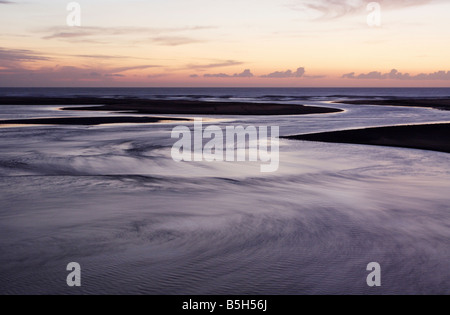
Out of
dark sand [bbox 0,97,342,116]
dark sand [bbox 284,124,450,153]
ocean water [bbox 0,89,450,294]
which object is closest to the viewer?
ocean water [bbox 0,89,450,294]

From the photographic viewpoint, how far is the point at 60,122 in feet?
105

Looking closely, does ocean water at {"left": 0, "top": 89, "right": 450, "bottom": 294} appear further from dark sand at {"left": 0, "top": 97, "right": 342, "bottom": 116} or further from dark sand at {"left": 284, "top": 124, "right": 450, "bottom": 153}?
dark sand at {"left": 0, "top": 97, "right": 342, "bottom": 116}

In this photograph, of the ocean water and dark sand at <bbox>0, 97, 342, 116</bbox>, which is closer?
the ocean water

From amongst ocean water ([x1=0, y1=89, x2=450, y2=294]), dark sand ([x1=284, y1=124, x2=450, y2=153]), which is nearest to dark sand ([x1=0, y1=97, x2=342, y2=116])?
dark sand ([x1=284, y1=124, x2=450, y2=153])

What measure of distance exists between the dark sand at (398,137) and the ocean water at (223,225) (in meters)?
3.78

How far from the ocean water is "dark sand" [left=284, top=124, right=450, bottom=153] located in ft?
12.4

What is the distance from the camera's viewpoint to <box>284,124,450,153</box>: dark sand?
68.4 feet

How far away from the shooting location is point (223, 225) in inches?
370

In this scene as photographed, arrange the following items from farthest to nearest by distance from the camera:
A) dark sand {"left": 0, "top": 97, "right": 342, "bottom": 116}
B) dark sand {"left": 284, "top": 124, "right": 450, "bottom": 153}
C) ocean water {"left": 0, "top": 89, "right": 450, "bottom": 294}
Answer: dark sand {"left": 0, "top": 97, "right": 342, "bottom": 116}
dark sand {"left": 284, "top": 124, "right": 450, "bottom": 153}
ocean water {"left": 0, "top": 89, "right": 450, "bottom": 294}

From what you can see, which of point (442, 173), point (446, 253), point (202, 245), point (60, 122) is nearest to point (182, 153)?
point (442, 173)

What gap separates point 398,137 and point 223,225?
1642cm

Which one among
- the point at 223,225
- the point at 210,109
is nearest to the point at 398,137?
the point at 223,225

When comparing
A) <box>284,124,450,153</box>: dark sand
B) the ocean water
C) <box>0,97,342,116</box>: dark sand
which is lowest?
the ocean water

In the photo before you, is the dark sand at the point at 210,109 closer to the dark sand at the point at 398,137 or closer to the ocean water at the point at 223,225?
the dark sand at the point at 398,137
